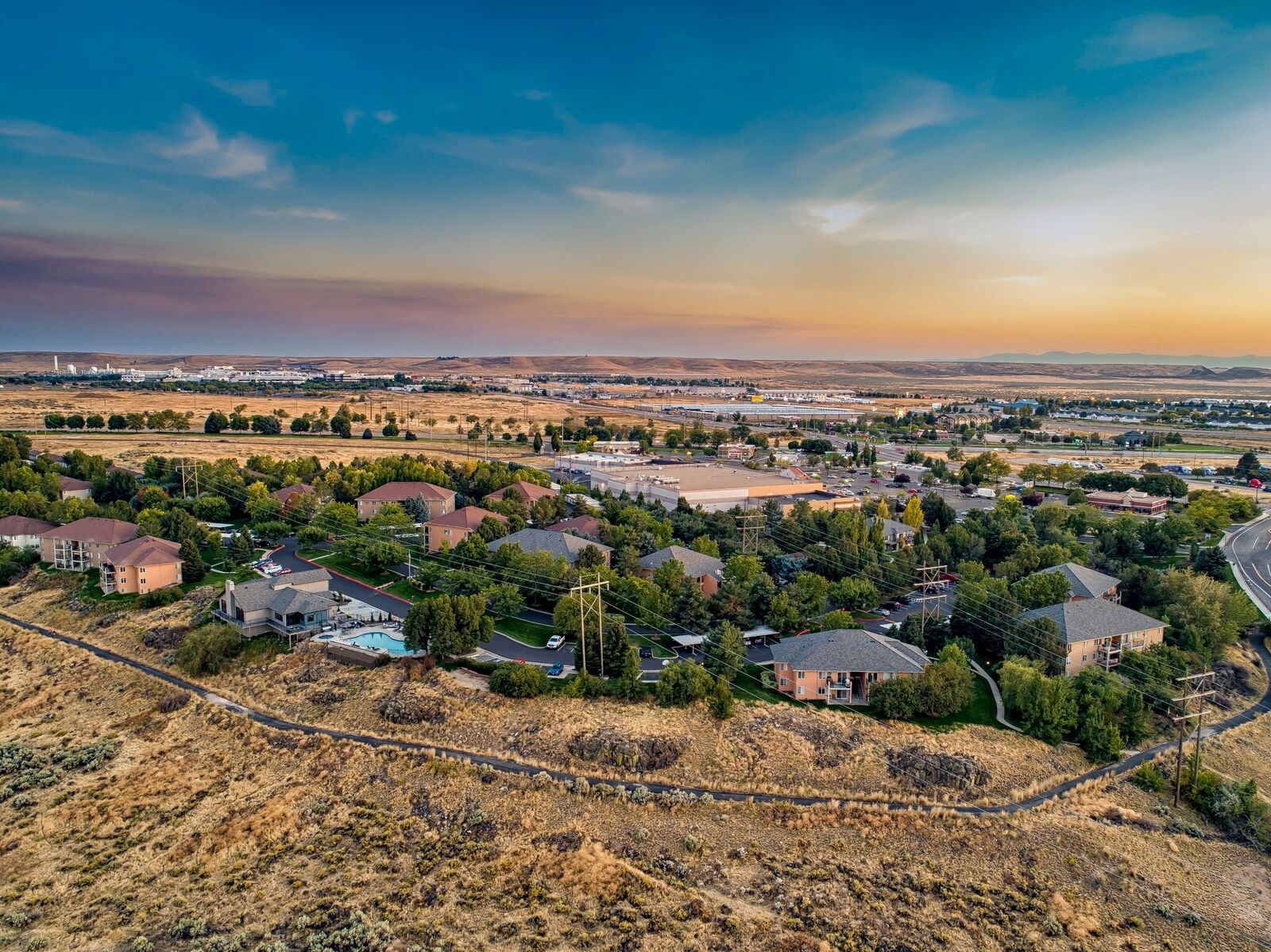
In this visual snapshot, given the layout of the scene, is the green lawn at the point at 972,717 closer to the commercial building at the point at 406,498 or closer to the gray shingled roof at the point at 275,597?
the gray shingled roof at the point at 275,597

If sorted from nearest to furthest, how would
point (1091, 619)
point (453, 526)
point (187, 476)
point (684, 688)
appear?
point (684, 688) < point (1091, 619) < point (453, 526) < point (187, 476)

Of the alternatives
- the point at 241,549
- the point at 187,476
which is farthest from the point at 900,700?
the point at 187,476

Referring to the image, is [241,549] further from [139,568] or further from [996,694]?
[996,694]

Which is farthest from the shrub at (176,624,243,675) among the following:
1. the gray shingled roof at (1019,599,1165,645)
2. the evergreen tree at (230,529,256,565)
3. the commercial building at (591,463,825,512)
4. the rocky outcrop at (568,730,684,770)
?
the gray shingled roof at (1019,599,1165,645)

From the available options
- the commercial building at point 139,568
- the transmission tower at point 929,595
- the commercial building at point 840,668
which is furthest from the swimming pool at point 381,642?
the transmission tower at point 929,595

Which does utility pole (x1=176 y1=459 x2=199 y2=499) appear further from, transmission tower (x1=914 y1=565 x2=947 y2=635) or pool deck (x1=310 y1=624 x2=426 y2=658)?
transmission tower (x1=914 y1=565 x2=947 y2=635)
